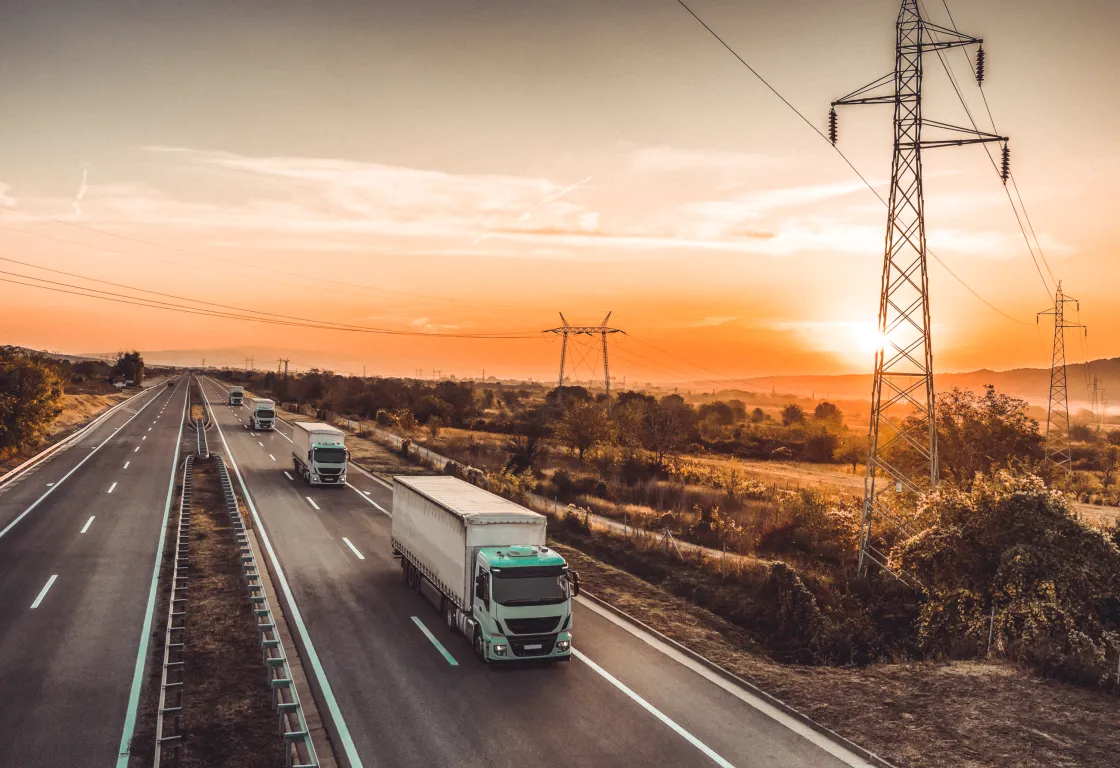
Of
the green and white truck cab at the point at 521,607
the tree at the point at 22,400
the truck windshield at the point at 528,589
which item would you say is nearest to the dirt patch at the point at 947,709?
the green and white truck cab at the point at 521,607

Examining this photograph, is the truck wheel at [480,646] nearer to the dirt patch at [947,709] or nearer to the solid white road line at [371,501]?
the dirt patch at [947,709]

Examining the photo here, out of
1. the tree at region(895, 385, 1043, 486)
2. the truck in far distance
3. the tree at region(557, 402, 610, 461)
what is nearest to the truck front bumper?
the tree at region(895, 385, 1043, 486)

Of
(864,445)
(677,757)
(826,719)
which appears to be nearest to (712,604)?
(826,719)

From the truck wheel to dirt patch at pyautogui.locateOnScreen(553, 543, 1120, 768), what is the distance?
5.67 meters

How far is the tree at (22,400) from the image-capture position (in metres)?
43.5

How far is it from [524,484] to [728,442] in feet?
184

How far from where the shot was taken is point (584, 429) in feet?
213

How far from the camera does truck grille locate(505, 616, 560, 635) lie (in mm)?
15992

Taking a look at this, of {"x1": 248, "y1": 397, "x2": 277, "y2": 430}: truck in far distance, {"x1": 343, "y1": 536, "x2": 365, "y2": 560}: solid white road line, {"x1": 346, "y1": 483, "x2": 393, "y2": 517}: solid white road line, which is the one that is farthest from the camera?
{"x1": 248, "y1": 397, "x2": 277, "y2": 430}: truck in far distance

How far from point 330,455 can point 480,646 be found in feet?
87.0

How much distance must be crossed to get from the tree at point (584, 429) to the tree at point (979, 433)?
29.7 m

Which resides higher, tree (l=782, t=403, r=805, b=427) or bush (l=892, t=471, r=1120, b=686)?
tree (l=782, t=403, r=805, b=427)

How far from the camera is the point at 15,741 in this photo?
12344 mm

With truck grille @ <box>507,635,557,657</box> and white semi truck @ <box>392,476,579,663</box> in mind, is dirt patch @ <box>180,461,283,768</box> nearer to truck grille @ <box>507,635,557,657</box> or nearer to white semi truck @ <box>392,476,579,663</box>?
white semi truck @ <box>392,476,579,663</box>
